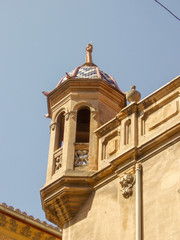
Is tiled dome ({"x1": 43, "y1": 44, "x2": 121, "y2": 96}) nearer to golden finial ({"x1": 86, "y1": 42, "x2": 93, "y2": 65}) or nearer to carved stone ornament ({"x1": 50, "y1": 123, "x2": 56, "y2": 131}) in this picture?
golden finial ({"x1": 86, "y1": 42, "x2": 93, "y2": 65})

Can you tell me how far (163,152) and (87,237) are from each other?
8.69 ft

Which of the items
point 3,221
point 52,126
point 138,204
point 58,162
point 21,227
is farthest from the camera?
point 21,227

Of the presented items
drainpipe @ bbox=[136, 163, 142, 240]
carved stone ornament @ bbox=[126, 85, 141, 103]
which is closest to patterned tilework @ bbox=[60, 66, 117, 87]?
carved stone ornament @ bbox=[126, 85, 141, 103]

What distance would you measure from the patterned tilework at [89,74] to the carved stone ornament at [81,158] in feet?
7.44

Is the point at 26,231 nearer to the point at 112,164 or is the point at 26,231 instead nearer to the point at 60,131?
the point at 60,131

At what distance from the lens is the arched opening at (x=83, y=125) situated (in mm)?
18875

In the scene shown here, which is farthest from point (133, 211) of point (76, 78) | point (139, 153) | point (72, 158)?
point (76, 78)

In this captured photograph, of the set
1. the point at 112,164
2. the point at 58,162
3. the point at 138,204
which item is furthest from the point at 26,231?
the point at 138,204

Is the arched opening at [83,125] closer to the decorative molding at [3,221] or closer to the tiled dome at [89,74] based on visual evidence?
the tiled dome at [89,74]

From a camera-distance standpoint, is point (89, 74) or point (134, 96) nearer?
point (134, 96)

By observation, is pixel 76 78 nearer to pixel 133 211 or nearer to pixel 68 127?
pixel 68 127

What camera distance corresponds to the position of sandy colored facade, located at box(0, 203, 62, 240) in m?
21.8

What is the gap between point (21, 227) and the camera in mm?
22078

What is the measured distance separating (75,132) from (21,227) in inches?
226
